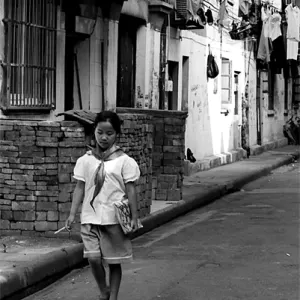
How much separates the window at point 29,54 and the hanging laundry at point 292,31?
60.1 feet

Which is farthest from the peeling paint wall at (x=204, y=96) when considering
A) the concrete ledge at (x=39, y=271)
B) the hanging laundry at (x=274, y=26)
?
the concrete ledge at (x=39, y=271)

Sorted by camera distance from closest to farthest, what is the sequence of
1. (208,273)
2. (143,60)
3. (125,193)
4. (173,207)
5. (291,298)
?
(125,193)
(291,298)
(208,273)
(173,207)
(143,60)

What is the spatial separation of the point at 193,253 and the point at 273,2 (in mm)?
23231

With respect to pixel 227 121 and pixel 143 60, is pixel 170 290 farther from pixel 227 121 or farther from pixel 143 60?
pixel 227 121

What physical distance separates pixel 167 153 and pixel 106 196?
25.5 ft

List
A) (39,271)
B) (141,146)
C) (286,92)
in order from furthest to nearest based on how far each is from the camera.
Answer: (286,92) < (141,146) < (39,271)

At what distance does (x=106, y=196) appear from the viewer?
7.02 meters

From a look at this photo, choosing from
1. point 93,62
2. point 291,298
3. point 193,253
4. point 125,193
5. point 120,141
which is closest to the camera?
point 125,193

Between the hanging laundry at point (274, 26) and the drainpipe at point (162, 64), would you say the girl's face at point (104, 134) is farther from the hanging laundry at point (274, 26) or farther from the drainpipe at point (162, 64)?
the hanging laundry at point (274, 26)

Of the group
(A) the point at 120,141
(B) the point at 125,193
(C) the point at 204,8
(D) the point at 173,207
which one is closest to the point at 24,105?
(A) the point at 120,141

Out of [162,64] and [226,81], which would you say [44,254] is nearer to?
[162,64]

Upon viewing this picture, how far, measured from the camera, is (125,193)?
23.3 feet

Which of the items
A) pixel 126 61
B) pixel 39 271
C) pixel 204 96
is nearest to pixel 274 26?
pixel 204 96

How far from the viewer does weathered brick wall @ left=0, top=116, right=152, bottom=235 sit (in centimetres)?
1025
